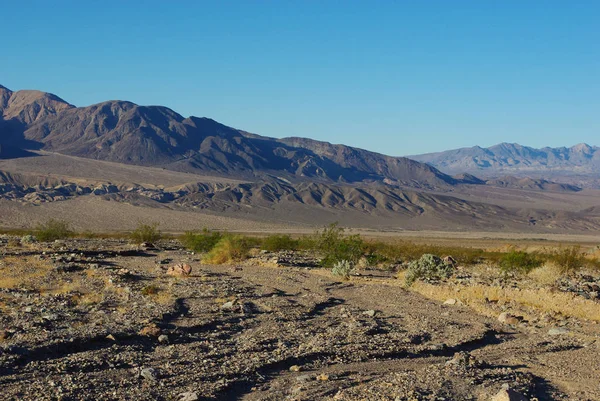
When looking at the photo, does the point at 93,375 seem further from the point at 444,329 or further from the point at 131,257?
the point at 131,257

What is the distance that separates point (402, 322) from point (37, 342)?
818 cm

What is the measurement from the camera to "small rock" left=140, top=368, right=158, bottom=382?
988cm

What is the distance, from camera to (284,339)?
1289cm

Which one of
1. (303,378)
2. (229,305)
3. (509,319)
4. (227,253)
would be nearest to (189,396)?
(303,378)

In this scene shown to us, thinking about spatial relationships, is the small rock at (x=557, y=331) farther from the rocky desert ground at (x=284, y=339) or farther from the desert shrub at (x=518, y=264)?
the desert shrub at (x=518, y=264)

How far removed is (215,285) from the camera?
20.1 meters

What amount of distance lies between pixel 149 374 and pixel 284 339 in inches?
139

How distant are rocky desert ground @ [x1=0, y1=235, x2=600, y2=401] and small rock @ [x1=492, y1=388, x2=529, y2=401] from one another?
0.02 metres

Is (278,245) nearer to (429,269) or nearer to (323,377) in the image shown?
(429,269)

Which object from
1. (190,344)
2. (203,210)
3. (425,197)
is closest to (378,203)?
(425,197)

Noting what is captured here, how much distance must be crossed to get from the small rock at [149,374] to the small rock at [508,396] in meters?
5.08

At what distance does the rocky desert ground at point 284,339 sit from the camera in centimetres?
967

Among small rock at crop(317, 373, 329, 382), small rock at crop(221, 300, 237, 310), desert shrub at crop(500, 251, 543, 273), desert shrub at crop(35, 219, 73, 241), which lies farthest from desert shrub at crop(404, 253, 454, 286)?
desert shrub at crop(35, 219, 73, 241)

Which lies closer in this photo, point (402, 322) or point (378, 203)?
point (402, 322)
